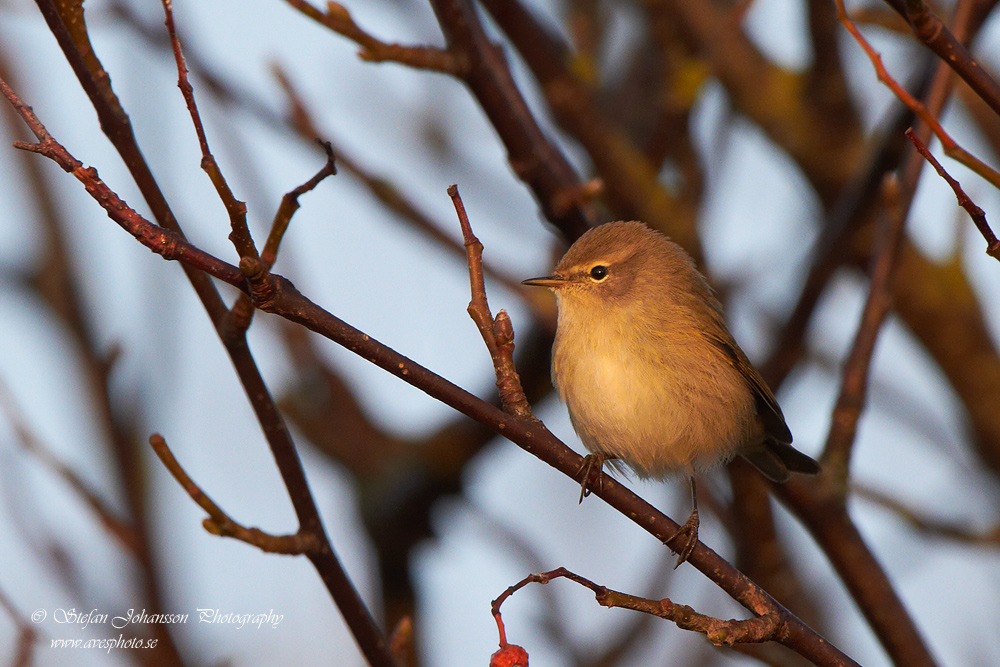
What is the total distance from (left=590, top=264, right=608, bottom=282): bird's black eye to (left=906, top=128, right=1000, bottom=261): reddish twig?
8.15 feet

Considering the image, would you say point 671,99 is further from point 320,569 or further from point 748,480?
point 320,569

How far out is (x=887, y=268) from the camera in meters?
3.84

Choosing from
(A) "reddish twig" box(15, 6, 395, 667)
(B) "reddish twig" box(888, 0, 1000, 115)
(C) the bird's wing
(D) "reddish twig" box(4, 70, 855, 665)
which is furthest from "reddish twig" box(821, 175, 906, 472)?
(A) "reddish twig" box(15, 6, 395, 667)

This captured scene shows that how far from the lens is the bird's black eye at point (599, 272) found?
14.5ft

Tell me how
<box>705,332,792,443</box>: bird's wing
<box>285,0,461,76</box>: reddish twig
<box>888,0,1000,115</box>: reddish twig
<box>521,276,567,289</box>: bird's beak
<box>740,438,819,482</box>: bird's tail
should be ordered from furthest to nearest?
<box>521,276,567,289</box>: bird's beak, <box>705,332,792,443</box>: bird's wing, <box>740,438,819,482</box>: bird's tail, <box>285,0,461,76</box>: reddish twig, <box>888,0,1000,115</box>: reddish twig

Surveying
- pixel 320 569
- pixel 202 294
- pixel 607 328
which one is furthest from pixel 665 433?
pixel 202 294

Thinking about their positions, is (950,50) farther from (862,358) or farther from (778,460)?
(778,460)

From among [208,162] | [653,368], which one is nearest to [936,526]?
[653,368]

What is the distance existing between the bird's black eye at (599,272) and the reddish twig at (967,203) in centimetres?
248

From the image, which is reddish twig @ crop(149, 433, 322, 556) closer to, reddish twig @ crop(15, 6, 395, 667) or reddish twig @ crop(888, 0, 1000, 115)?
reddish twig @ crop(15, 6, 395, 667)

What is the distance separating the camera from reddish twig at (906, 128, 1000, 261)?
1.89 m

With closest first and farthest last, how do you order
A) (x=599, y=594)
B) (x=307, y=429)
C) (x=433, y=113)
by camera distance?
(x=599, y=594) → (x=307, y=429) → (x=433, y=113)

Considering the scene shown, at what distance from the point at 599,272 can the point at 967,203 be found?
2565 millimetres

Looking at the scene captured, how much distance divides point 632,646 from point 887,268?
83.1 inches
